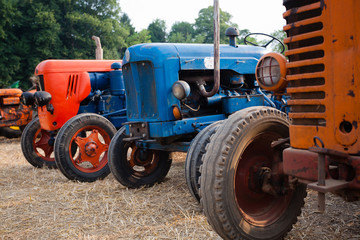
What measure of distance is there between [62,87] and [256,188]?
435 centimetres

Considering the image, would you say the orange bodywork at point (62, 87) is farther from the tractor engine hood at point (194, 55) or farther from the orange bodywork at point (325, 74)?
the orange bodywork at point (325, 74)

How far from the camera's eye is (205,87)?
4.31 metres

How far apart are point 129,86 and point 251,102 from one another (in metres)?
1.46

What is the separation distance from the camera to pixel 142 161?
4.45 metres

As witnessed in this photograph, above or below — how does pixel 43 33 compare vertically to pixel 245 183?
above

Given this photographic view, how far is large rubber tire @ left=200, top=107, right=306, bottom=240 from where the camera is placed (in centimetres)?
220

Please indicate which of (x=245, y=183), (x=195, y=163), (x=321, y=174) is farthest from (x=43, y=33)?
(x=321, y=174)

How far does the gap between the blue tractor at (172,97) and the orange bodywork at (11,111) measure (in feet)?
21.6

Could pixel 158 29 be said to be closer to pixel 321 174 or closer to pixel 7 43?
pixel 7 43

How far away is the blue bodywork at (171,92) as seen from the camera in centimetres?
386

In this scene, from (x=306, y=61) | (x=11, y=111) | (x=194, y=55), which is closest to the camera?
(x=306, y=61)

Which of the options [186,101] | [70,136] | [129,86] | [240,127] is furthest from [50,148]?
[240,127]

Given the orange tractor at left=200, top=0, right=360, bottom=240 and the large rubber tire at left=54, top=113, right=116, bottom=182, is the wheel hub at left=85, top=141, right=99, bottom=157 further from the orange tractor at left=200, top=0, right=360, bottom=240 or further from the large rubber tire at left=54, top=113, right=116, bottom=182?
the orange tractor at left=200, top=0, right=360, bottom=240

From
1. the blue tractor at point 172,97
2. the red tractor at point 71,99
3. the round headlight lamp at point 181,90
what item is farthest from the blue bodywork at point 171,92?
the red tractor at point 71,99
